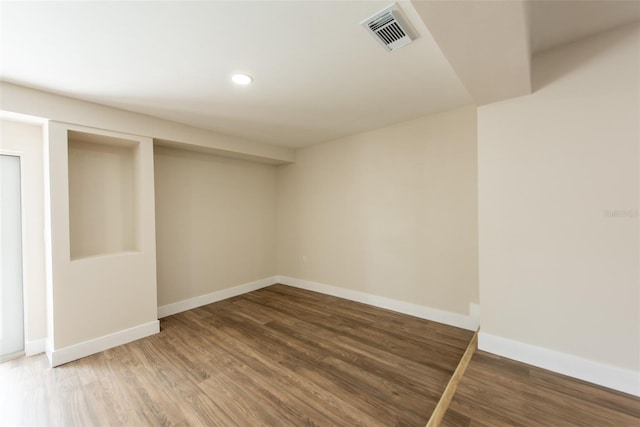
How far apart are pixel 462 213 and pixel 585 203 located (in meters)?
1.14

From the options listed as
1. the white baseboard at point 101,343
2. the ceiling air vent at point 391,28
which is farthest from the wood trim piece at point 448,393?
the white baseboard at point 101,343

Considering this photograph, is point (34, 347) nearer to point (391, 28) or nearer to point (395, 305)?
point (395, 305)

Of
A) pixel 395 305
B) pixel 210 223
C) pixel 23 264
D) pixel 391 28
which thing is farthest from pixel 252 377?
pixel 391 28

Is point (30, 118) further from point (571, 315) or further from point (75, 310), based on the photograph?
point (571, 315)

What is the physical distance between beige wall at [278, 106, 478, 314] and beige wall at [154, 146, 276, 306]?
57 centimetres

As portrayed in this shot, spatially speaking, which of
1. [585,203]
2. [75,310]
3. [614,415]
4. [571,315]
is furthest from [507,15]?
[75,310]

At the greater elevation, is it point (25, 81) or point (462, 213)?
point (25, 81)

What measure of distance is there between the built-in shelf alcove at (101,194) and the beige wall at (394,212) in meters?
2.40

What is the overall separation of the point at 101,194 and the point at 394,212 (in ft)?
11.7

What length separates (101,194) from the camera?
285 centimetres

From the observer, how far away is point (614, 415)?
4.66 feet

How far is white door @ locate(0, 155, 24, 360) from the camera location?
2.41m

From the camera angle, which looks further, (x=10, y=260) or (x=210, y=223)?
(x=210, y=223)

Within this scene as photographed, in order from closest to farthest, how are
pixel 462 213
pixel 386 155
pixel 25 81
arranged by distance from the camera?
1. pixel 25 81
2. pixel 462 213
3. pixel 386 155
